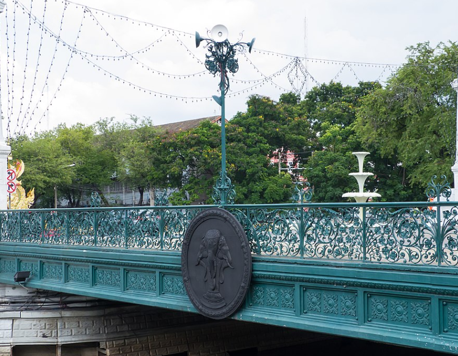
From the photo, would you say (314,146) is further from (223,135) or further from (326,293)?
(326,293)

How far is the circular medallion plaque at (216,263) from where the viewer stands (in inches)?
374

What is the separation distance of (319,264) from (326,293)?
1.32 feet

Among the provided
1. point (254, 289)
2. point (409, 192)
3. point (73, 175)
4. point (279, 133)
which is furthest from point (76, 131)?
point (254, 289)

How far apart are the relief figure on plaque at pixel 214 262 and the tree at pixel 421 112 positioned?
1894cm

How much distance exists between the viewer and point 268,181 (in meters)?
33.3

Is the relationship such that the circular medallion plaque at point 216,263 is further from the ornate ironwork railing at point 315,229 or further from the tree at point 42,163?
the tree at point 42,163

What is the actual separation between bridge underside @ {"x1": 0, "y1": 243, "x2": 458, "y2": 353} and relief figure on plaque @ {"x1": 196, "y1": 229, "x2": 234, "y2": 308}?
1.46 feet

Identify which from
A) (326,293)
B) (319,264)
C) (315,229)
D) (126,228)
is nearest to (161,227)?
(126,228)

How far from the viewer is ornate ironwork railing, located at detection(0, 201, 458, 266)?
7.72 meters

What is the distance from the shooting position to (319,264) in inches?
341

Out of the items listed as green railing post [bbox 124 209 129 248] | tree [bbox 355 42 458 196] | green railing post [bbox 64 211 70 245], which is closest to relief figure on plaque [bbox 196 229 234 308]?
green railing post [bbox 124 209 129 248]

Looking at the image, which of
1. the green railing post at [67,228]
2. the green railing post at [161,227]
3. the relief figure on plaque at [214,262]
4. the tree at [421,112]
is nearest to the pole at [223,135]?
the relief figure on plaque at [214,262]

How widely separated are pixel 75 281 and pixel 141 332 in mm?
2193

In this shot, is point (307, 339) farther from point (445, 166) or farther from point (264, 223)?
point (445, 166)
